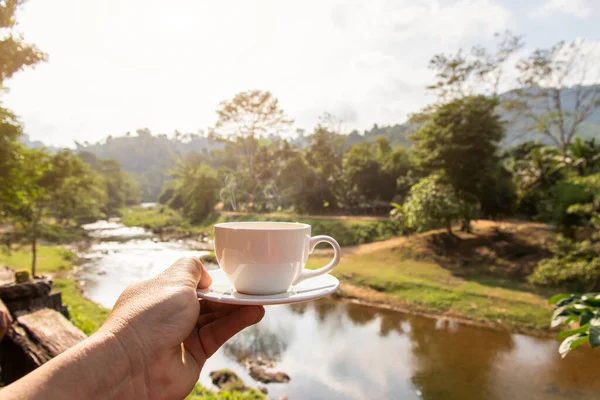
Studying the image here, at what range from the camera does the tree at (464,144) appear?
578 cm

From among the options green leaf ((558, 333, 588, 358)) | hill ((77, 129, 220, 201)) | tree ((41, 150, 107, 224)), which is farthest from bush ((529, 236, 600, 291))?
hill ((77, 129, 220, 201))

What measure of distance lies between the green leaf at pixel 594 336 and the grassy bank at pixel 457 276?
3.24 metres

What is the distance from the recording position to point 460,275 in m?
5.19

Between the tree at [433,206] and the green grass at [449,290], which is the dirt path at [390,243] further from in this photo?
the tree at [433,206]

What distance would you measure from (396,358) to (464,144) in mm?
3847

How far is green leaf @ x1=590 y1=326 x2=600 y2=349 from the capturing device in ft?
2.84

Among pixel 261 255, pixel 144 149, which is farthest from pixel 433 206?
pixel 144 149

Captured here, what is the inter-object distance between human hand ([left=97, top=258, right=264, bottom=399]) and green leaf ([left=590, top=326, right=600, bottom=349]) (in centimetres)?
88

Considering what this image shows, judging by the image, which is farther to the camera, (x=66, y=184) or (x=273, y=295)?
(x=66, y=184)

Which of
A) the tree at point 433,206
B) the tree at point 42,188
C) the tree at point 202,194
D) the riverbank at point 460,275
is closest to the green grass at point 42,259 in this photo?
the tree at point 42,188

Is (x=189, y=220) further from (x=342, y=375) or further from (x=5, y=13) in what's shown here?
(x=5, y=13)

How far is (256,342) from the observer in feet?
11.1

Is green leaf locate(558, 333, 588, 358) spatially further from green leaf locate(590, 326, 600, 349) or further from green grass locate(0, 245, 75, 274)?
green grass locate(0, 245, 75, 274)

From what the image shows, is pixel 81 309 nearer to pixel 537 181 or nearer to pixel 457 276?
pixel 457 276
